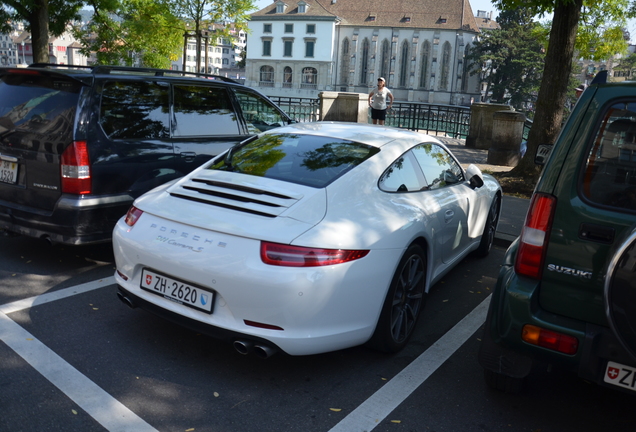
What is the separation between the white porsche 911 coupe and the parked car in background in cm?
124

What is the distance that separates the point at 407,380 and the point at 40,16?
1486cm

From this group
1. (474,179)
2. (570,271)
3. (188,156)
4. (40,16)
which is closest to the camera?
(570,271)

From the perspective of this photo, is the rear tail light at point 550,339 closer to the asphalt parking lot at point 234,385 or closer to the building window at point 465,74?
the asphalt parking lot at point 234,385

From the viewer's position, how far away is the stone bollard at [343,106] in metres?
19.7

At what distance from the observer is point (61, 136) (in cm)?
511

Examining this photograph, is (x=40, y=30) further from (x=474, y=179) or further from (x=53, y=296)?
(x=474, y=179)

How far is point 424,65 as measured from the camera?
335 ft

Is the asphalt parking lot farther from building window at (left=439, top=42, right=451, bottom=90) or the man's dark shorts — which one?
building window at (left=439, top=42, right=451, bottom=90)

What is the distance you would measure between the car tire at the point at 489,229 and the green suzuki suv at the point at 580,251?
3332mm

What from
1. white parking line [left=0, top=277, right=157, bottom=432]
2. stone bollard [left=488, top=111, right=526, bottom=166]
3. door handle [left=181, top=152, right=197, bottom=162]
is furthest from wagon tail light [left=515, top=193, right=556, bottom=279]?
Answer: stone bollard [left=488, top=111, right=526, bottom=166]

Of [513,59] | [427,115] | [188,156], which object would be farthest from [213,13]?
[513,59]

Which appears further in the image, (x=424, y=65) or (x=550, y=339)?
(x=424, y=65)

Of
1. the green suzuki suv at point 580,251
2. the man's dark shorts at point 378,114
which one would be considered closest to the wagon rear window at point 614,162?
the green suzuki suv at point 580,251

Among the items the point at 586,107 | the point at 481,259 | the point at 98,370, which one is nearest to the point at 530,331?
the point at 586,107
